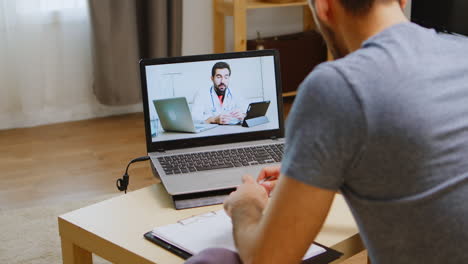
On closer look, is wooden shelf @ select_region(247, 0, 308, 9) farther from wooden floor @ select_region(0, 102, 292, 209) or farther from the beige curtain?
wooden floor @ select_region(0, 102, 292, 209)

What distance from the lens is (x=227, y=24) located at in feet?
13.5

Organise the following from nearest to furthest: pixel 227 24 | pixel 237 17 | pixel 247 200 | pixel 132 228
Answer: pixel 247 200 < pixel 132 228 < pixel 237 17 < pixel 227 24

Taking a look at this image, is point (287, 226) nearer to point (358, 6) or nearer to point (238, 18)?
point (358, 6)

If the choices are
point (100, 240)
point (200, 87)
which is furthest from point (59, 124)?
point (100, 240)

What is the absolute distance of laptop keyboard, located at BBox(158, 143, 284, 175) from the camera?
1.55m

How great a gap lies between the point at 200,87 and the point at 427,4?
6.57 ft

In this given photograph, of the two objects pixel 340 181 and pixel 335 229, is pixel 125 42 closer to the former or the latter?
pixel 335 229

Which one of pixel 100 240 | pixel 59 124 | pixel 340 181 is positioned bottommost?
pixel 59 124

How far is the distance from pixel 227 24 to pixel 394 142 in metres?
3.29

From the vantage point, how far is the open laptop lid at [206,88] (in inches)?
64.9

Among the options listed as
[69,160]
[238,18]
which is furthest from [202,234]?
[238,18]

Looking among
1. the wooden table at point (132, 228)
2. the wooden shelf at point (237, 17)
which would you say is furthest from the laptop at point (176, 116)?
the wooden shelf at point (237, 17)

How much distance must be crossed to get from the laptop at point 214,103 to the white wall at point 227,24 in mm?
2321

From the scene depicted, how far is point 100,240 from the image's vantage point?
1.27 m
